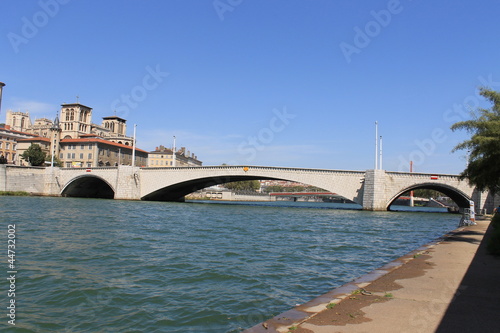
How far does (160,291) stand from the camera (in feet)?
27.9

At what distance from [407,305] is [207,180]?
57.2m

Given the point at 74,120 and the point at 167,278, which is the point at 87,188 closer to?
the point at 74,120

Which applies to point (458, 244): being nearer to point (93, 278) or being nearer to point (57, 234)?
point (93, 278)

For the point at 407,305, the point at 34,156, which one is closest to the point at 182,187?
the point at 34,156

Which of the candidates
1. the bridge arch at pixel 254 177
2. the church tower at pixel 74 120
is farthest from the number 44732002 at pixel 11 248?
the church tower at pixel 74 120

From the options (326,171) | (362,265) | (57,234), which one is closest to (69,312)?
(362,265)

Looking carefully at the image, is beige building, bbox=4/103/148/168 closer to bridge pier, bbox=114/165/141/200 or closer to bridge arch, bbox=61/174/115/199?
bridge arch, bbox=61/174/115/199

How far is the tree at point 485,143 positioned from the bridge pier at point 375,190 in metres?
32.5

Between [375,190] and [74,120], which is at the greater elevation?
[74,120]

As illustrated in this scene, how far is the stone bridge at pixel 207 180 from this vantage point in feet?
165

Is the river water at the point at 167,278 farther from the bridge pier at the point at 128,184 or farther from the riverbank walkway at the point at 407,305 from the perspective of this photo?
the bridge pier at the point at 128,184

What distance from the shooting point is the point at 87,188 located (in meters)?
75.1

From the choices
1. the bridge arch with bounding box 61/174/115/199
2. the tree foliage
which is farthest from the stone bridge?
the tree foliage

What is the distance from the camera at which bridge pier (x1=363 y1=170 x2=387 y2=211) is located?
165 ft
